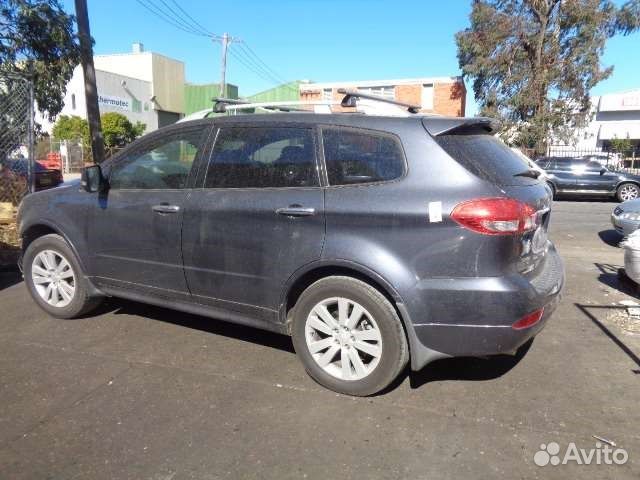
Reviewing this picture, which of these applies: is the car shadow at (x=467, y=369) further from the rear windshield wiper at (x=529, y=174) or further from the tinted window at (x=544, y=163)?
the tinted window at (x=544, y=163)

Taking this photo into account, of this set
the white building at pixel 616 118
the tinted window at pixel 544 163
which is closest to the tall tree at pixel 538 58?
the tinted window at pixel 544 163

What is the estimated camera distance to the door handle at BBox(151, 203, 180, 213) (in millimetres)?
3980

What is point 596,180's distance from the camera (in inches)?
661

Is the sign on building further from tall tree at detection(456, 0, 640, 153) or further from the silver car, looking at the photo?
the silver car

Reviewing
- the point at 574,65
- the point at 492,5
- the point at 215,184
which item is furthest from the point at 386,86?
the point at 215,184

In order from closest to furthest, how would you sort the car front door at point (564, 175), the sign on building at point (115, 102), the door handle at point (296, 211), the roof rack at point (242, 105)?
the door handle at point (296, 211) → the roof rack at point (242, 105) → the car front door at point (564, 175) → the sign on building at point (115, 102)

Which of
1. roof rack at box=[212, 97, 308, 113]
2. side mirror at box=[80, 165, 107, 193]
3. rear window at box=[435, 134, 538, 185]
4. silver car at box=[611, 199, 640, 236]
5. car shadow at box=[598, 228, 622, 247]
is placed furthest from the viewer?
car shadow at box=[598, 228, 622, 247]

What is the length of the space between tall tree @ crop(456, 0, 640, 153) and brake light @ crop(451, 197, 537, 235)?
27.1 meters

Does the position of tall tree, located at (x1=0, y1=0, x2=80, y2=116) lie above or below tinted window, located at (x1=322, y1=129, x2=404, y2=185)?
above

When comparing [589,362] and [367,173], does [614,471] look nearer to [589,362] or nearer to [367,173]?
[589,362]

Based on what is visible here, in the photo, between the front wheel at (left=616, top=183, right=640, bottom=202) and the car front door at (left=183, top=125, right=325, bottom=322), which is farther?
the front wheel at (left=616, top=183, right=640, bottom=202)

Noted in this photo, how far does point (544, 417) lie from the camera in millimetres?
3174

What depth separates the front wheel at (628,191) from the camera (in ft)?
54.0

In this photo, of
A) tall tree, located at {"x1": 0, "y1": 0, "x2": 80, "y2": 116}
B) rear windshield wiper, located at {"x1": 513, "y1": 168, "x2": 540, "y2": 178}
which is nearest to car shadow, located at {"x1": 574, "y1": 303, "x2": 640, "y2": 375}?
rear windshield wiper, located at {"x1": 513, "y1": 168, "x2": 540, "y2": 178}
